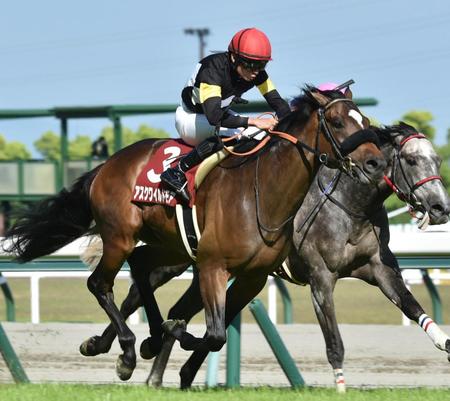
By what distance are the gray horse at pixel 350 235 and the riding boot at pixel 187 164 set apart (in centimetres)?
91

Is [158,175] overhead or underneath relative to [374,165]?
underneath

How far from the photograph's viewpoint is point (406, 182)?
690 cm

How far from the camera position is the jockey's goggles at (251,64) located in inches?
241

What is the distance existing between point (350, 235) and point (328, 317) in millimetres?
583

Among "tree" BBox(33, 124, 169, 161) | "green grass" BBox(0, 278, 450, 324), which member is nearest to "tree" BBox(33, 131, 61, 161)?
"tree" BBox(33, 124, 169, 161)

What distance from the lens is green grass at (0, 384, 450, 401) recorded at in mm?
5504

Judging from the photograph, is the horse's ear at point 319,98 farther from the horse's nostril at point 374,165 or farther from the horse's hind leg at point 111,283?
the horse's hind leg at point 111,283

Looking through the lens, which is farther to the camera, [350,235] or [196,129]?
[350,235]

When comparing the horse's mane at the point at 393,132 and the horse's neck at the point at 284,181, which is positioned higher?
the horse's mane at the point at 393,132

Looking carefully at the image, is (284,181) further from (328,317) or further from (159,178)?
(328,317)

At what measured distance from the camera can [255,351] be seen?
839 cm

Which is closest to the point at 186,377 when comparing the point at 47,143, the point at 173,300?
the point at 173,300

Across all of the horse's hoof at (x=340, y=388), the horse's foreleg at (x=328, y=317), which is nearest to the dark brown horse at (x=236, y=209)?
the horse's foreleg at (x=328, y=317)

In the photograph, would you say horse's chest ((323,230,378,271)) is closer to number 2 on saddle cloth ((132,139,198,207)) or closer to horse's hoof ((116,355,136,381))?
number 2 on saddle cloth ((132,139,198,207))
